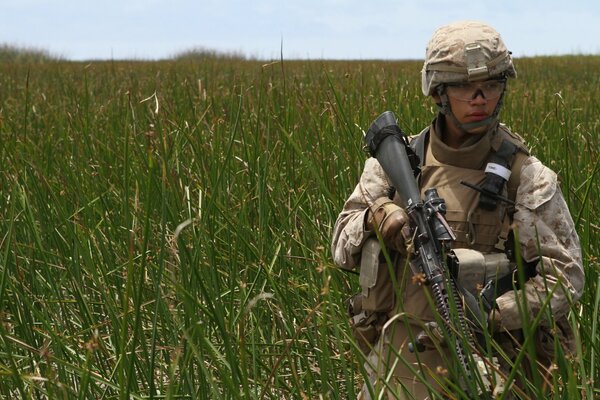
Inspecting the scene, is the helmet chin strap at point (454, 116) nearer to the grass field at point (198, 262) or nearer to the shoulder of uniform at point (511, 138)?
the shoulder of uniform at point (511, 138)

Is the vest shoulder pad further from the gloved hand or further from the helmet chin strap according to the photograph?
the gloved hand

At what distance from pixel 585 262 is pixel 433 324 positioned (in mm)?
769

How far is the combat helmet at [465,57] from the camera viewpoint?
2.10 metres

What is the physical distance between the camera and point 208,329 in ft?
8.98

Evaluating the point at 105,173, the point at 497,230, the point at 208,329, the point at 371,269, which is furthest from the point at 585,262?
the point at 105,173

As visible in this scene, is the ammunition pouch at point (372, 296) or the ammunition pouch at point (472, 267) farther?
the ammunition pouch at point (372, 296)

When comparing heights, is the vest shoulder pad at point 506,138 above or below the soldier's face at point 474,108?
below

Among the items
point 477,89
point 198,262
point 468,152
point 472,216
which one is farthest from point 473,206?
point 198,262

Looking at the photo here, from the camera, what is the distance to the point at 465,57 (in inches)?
83.2

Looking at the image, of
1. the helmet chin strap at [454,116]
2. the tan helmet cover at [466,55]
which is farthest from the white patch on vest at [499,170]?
the tan helmet cover at [466,55]

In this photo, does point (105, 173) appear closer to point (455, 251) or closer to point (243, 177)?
point (243, 177)

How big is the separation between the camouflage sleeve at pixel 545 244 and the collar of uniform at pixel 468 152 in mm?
119

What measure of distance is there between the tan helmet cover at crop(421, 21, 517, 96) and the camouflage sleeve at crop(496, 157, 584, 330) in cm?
26

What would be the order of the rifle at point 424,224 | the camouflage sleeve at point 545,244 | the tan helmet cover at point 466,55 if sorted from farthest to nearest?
1. the tan helmet cover at point 466,55
2. the camouflage sleeve at point 545,244
3. the rifle at point 424,224
